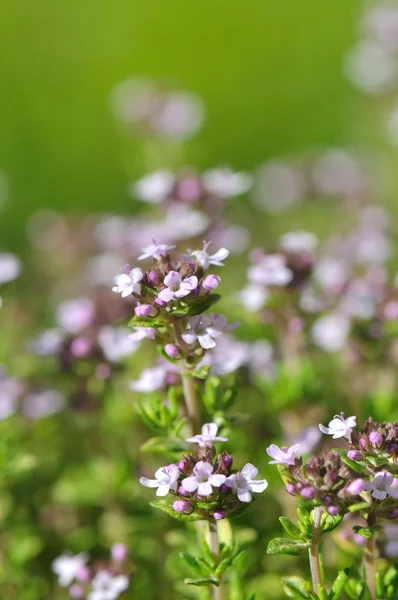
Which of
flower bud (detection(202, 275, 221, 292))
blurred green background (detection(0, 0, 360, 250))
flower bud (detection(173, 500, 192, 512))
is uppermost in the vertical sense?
flower bud (detection(202, 275, 221, 292))

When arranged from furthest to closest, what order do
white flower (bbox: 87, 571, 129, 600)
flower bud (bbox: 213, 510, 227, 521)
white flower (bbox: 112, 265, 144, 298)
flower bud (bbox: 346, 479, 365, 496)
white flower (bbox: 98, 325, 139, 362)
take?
white flower (bbox: 98, 325, 139, 362), white flower (bbox: 87, 571, 129, 600), white flower (bbox: 112, 265, 144, 298), flower bud (bbox: 213, 510, 227, 521), flower bud (bbox: 346, 479, 365, 496)

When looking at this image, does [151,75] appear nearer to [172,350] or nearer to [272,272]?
[272,272]

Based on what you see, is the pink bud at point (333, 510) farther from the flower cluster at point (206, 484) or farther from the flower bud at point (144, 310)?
the flower bud at point (144, 310)

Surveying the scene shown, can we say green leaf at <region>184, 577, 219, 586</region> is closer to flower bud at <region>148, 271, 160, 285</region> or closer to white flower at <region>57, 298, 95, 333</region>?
flower bud at <region>148, 271, 160, 285</region>

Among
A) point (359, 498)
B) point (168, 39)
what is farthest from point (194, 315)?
point (168, 39)

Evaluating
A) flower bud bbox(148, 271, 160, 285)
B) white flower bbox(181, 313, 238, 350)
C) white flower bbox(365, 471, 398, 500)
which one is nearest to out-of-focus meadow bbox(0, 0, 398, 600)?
white flower bbox(181, 313, 238, 350)

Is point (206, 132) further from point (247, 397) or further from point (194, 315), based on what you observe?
point (194, 315)

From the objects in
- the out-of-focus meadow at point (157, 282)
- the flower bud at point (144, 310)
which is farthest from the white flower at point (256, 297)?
the flower bud at point (144, 310)
